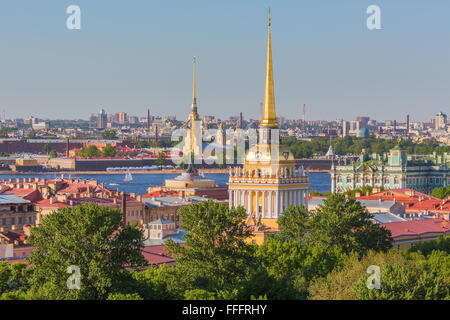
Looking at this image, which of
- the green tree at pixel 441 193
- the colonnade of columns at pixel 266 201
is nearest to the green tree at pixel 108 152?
the green tree at pixel 441 193

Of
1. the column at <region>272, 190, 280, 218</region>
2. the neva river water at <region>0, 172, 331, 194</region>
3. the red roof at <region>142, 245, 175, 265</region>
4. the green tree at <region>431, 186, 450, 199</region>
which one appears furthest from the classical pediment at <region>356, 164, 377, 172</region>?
the red roof at <region>142, 245, 175, 265</region>

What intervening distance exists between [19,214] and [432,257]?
20838 mm

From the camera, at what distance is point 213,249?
22.6 m

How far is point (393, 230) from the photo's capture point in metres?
32.6

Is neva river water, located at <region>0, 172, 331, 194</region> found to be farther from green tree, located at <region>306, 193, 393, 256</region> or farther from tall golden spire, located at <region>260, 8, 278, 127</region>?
green tree, located at <region>306, 193, 393, 256</region>

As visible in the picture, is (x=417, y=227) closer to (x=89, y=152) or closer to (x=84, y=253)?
(x=84, y=253)

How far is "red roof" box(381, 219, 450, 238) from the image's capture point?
3256cm

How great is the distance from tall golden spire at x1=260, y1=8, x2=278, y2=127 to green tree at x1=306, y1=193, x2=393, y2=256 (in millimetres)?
3895

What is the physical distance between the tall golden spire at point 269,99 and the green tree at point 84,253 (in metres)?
9.99

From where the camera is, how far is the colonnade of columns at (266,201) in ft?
97.1

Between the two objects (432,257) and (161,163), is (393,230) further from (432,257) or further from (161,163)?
(161,163)

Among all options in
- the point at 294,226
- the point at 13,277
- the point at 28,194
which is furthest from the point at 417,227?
the point at 28,194

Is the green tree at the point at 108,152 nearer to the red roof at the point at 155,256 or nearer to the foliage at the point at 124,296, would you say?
the red roof at the point at 155,256
